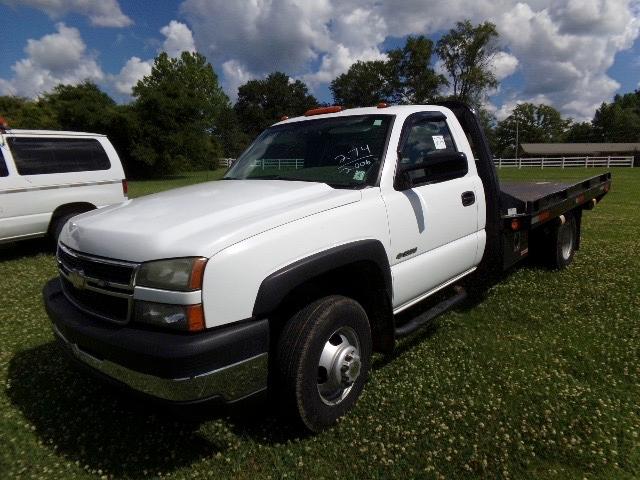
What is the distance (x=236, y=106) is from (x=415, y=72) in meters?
50.0

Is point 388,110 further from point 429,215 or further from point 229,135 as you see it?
point 229,135

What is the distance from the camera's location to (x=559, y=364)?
3488mm

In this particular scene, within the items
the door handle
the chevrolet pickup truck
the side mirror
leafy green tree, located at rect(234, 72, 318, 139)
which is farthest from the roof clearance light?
leafy green tree, located at rect(234, 72, 318, 139)

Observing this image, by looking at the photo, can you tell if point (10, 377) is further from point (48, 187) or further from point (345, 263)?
point (48, 187)

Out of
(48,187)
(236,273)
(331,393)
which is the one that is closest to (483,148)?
(331,393)

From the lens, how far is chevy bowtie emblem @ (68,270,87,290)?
2.44 m

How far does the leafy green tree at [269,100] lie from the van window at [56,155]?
3420 inches

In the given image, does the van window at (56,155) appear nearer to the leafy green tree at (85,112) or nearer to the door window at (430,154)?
the door window at (430,154)

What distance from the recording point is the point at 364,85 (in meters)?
70.1

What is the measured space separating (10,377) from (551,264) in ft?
19.2

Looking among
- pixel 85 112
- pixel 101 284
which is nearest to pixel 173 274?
pixel 101 284

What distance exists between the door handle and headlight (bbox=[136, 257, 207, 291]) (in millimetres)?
2392

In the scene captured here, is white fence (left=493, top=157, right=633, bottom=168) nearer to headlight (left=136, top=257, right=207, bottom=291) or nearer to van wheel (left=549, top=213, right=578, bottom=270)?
van wheel (left=549, top=213, right=578, bottom=270)

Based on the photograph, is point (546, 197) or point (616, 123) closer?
point (546, 197)
